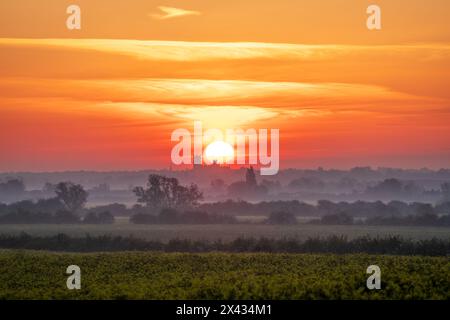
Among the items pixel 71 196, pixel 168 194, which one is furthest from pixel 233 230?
pixel 71 196

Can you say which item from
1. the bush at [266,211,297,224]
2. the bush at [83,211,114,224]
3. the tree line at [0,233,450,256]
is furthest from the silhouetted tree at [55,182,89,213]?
the tree line at [0,233,450,256]

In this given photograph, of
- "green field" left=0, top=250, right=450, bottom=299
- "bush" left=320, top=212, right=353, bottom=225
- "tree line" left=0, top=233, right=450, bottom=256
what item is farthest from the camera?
"bush" left=320, top=212, right=353, bottom=225

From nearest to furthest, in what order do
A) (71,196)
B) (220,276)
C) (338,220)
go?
(220,276), (338,220), (71,196)

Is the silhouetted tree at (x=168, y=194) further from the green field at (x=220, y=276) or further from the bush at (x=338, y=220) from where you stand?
the green field at (x=220, y=276)

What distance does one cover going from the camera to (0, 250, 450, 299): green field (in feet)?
78.9

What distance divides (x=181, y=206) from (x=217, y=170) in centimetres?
3932

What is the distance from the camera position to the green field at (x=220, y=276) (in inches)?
947

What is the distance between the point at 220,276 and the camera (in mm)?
28438

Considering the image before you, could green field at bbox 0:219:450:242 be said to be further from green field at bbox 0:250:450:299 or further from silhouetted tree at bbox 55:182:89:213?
green field at bbox 0:250:450:299

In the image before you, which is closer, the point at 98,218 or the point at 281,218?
the point at 98,218

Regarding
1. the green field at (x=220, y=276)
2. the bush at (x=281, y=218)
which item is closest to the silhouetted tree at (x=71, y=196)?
the bush at (x=281, y=218)

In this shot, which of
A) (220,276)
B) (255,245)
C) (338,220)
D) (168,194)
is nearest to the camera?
(220,276)

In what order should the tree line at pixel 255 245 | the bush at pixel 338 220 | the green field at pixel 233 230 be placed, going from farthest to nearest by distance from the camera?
the bush at pixel 338 220 → the green field at pixel 233 230 → the tree line at pixel 255 245

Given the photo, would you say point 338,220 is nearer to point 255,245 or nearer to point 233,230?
point 233,230
